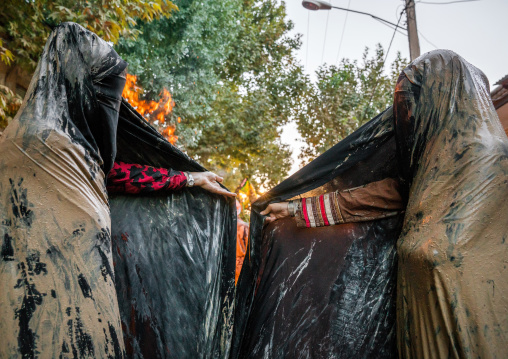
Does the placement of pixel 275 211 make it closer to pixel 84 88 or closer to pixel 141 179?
pixel 141 179

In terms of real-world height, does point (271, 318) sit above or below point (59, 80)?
below

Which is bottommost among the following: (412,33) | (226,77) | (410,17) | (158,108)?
(412,33)

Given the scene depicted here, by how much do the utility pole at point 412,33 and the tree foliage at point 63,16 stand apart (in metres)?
4.63

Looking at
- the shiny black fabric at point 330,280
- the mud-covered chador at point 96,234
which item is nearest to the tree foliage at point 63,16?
the mud-covered chador at point 96,234

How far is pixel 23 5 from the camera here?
4.83 m

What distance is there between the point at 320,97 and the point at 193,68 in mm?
8121

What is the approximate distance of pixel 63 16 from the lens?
4.73m

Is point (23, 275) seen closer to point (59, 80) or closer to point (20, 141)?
point (20, 141)

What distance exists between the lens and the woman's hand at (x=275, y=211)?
269cm

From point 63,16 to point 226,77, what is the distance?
Result: 10.8m

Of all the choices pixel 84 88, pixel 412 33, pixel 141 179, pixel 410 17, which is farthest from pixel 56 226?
pixel 410 17

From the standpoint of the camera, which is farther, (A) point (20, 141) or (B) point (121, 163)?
(B) point (121, 163)

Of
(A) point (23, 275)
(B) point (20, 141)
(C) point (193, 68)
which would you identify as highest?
(C) point (193, 68)

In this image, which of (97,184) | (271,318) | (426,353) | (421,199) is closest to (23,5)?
(97,184)
